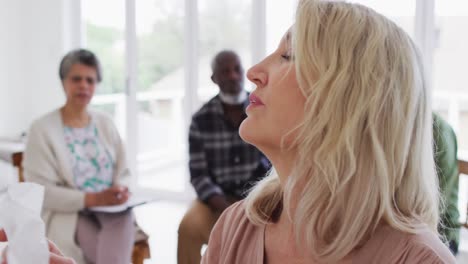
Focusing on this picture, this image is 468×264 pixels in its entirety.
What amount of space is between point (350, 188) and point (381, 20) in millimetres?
312

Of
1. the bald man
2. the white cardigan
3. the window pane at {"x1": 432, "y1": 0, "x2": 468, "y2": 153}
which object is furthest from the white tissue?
the window pane at {"x1": 432, "y1": 0, "x2": 468, "y2": 153}

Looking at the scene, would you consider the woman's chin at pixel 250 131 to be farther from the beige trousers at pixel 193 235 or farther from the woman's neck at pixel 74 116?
the woman's neck at pixel 74 116

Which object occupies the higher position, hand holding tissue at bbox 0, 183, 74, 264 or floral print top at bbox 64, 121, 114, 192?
hand holding tissue at bbox 0, 183, 74, 264

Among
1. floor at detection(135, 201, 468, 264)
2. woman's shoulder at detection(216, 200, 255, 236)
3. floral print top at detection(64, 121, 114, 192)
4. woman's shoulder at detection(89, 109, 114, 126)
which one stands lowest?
floor at detection(135, 201, 468, 264)

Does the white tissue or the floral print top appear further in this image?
the floral print top

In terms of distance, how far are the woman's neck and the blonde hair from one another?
1.79 metres

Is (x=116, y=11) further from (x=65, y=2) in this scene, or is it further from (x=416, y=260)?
(x=416, y=260)

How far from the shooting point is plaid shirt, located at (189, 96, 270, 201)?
2.66 metres

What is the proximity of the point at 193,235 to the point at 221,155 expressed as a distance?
0.42 metres

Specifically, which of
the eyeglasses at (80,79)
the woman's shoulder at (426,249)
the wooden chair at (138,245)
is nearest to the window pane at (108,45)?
the eyeglasses at (80,79)

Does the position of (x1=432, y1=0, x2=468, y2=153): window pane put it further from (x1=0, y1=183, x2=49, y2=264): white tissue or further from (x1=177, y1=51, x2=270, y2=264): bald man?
(x1=0, y1=183, x2=49, y2=264): white tissue

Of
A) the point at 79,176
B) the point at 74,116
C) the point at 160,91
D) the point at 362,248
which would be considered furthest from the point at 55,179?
the point at 160,91

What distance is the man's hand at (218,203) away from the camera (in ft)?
8.36

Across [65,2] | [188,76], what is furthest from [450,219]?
[65,2]
